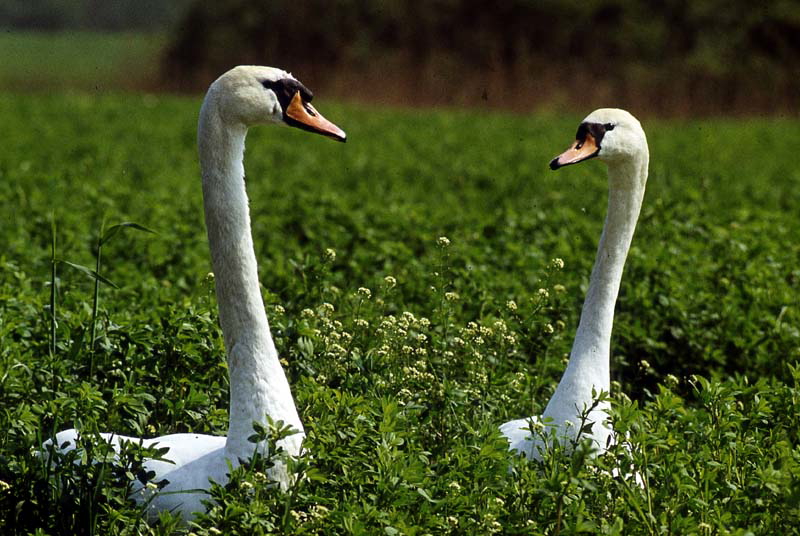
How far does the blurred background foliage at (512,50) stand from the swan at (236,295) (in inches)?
848

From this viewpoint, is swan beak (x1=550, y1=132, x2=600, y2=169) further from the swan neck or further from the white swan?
the swan neck

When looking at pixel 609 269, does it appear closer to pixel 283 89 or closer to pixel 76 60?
pixel 283 89

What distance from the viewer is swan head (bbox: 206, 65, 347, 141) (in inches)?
151

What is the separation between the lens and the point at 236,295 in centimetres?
395

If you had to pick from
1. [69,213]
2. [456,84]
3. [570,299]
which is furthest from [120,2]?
[570,299]

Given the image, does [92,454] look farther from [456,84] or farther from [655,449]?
[456,84]

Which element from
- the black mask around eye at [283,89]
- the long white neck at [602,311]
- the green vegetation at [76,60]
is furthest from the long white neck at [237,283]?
the green vegetation at [76,60]

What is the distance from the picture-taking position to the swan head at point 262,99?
3.85m

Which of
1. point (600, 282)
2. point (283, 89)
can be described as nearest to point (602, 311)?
point (600, 282)

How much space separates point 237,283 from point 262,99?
67 cm

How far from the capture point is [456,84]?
27672 mm

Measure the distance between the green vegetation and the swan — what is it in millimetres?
18020

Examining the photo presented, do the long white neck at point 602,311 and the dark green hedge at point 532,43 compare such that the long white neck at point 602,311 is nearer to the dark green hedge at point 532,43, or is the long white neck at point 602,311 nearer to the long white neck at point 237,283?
the long white neck at point 237,283

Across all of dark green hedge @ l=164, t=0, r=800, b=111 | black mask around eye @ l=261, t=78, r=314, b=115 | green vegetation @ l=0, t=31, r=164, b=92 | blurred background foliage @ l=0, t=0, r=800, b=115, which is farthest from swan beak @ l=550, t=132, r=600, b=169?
dark green hedge @ l=164, t=0, r=800, b=111
